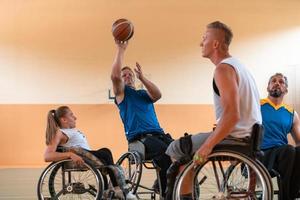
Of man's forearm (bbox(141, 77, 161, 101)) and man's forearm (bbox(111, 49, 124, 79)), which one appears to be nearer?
man's forearm (bbox(111, 49, 124, 79))

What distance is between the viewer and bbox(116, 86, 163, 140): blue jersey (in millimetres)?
3467

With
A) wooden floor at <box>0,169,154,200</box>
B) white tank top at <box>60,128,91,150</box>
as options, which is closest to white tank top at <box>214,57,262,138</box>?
white tank top at <box>60,128,91,150</box>

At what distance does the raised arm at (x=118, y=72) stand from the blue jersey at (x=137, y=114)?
2.1 inches

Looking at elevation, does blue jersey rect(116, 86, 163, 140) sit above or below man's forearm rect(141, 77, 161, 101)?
below

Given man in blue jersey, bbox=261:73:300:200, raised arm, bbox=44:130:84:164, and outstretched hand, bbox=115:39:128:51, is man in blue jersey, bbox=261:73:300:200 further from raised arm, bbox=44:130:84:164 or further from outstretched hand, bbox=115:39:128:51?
raised arm, bbox=44:130:84:164

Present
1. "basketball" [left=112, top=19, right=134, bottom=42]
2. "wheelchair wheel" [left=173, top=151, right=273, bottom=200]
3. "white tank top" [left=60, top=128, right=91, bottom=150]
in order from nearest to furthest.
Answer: "wheelchair wheel" [left=173, top=151, right=273, bottom=200], "white tank top" [left=60, top=128, right=91, bottom=150], "basketball" [left=112, top=19, right=134, bottom=42]

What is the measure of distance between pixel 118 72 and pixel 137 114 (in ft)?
1.24

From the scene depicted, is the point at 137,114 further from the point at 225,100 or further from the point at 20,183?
the point at 20,183

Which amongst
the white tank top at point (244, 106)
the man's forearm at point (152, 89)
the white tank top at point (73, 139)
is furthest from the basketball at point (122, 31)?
the white tank top at point (244, 106)

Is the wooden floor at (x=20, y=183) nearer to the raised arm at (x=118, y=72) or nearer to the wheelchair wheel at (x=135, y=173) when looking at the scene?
the wheelchair wheel at (x=135, y=173)

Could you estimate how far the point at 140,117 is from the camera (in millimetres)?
3488

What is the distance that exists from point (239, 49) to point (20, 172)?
13.2 feet

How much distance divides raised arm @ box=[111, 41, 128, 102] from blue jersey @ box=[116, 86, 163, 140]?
53 mm

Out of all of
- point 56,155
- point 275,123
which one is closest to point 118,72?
point 56,155
